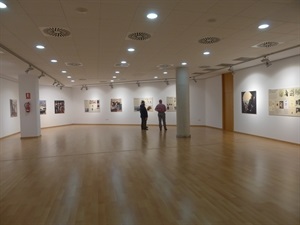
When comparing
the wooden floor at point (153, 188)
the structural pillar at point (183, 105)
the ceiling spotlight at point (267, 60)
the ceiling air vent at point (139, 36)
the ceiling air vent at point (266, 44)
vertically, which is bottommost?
the wooden floor at point (153, 188)

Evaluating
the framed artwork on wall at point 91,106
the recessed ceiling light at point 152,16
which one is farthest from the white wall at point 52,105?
the recessed ceiling light at point 152,16

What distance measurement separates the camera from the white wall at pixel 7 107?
42.5 feet

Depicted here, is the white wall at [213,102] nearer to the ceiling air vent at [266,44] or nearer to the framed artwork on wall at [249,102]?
the framed artwork on wall at [249,102]

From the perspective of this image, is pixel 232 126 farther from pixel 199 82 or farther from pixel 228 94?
pixel 199 82

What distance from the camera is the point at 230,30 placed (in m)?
6.16

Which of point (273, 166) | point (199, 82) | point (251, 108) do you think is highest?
point (199, 82)

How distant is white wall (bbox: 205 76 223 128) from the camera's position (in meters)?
14.9

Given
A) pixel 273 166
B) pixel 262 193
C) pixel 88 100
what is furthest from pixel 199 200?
pixel 88 100

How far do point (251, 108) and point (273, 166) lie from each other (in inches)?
248

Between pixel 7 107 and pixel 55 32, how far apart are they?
32.1 feet

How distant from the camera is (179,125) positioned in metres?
11.5

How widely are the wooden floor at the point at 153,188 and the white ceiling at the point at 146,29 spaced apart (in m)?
3.56

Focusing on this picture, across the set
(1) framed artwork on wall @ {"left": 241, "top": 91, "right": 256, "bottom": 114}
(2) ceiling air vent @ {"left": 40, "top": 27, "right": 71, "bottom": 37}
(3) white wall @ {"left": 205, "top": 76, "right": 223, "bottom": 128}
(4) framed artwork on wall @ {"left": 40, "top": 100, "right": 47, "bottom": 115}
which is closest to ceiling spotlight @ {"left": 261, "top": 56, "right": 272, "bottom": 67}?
(1) framed artwork on wall @ {"left": 241, "top": 91, "right": 256, "bottom": 114}

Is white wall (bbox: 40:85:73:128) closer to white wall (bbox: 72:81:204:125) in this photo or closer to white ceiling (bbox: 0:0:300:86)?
white wall (bbox: 72:81:204:125)
